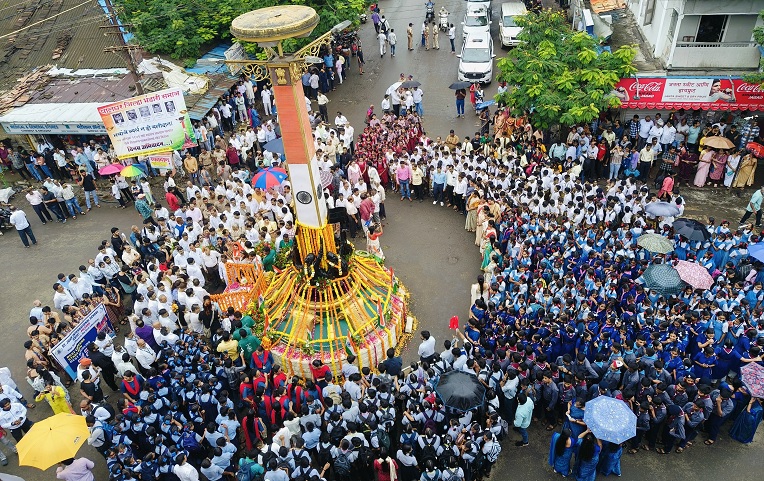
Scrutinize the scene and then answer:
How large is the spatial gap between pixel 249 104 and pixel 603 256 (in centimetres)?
1528

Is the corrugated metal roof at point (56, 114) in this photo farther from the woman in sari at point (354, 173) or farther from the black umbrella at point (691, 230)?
the black umbrella at point (691, 230)

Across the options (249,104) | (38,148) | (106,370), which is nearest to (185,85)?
(249,104)

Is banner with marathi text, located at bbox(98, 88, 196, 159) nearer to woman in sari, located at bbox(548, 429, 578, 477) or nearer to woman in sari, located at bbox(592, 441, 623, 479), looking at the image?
woman in sari, located at bbox(548, 429, 578, 477)

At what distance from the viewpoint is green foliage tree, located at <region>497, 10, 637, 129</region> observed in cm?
1612

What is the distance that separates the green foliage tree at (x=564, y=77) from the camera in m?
16.1

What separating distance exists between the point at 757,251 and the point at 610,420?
5.38 m

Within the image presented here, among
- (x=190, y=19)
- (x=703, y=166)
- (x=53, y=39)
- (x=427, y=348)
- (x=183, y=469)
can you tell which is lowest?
(x=703, y=166)

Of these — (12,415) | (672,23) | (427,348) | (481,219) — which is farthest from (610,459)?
(672,23)

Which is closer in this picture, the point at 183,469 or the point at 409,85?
the point at 183,469

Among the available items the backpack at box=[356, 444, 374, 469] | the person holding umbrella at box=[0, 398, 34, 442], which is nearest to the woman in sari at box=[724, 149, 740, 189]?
the backpack at box=[356, 444, 374, 469]

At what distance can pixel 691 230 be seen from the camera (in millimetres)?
12312

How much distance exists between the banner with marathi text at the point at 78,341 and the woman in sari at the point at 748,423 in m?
12.1

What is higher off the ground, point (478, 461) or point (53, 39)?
point (53, 39)

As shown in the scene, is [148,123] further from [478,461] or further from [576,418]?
[576,418]
